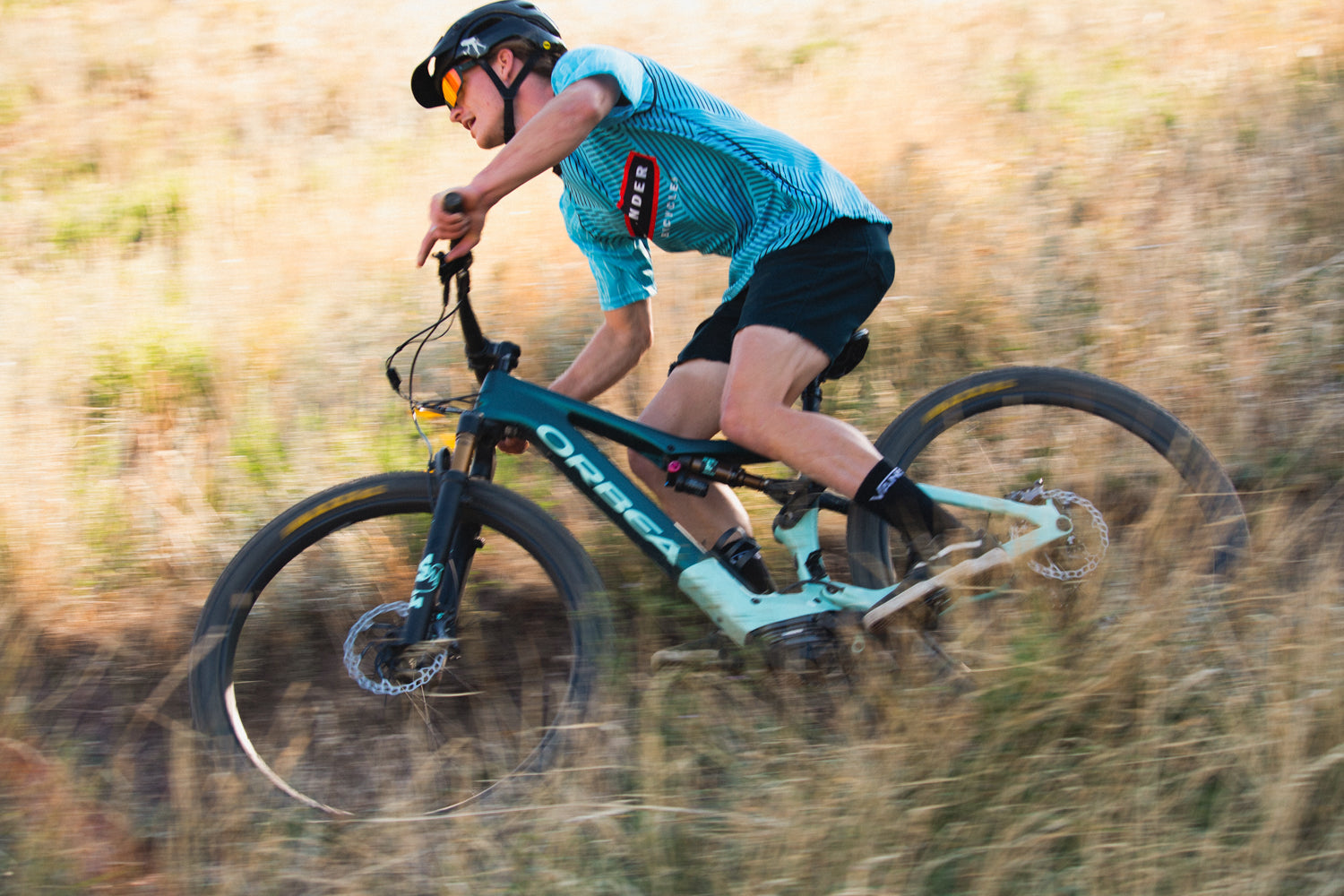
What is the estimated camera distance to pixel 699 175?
261cm

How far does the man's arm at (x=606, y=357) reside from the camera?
3025mm

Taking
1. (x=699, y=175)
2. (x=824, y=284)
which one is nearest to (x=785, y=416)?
(x=824, y=284)

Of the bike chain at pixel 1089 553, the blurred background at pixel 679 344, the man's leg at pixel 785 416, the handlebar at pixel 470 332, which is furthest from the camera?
the bike chain at pixel 1089 553

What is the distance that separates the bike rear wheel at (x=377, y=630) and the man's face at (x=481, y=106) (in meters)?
0.97

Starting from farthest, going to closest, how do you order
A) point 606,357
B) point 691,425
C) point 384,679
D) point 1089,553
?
point 606,357, point 691,425, point 1089,553, point 384,679

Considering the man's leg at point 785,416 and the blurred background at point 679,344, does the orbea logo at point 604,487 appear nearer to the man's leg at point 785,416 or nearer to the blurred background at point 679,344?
the man's leg at point 785,416

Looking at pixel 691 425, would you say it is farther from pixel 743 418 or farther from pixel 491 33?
pixel 491 33

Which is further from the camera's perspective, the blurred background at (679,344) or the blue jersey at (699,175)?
the blue jersey at (699,175)

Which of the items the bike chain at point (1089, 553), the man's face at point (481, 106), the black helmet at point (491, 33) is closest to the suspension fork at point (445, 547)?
the man's face at point (481, 106)

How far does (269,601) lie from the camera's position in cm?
310

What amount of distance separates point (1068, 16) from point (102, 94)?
6.90 m

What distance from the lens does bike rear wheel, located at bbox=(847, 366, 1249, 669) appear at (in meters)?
2.61

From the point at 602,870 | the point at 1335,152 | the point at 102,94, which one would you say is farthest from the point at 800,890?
the point at 102,94

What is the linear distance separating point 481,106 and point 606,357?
0.82 metres
